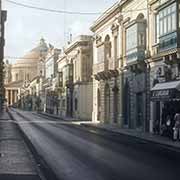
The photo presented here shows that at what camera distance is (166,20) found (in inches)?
1278

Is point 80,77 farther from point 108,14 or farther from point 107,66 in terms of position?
point 108,14

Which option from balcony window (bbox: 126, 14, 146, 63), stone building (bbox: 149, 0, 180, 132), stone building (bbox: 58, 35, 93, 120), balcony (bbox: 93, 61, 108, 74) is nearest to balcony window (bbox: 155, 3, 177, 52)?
stone building (bbox: 149, 0, 180, 132)

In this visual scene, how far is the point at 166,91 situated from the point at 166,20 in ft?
14.8

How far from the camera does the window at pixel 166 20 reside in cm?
3120

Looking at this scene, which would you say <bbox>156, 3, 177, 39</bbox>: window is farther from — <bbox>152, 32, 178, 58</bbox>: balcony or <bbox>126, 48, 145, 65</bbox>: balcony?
<bbox>126, 48, 145, 65</bbox>: balcony

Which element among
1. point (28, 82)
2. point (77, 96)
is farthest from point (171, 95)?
point (28, 82)

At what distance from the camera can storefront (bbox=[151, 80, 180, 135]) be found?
99.1 ft

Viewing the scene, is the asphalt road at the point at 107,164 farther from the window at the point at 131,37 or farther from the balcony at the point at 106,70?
the balcony at the point at 106,70

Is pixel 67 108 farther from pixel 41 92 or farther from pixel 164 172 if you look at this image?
pixel 164 172

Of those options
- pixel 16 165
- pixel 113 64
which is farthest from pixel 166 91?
pixel 16 165

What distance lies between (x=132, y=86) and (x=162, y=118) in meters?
9.48

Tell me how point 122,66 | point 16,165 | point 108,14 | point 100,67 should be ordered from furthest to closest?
point 100,67, point 108,14, point 122,66, point 16,165

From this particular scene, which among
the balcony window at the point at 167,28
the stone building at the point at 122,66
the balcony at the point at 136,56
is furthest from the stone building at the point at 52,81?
the balcony window at the point at 167,28

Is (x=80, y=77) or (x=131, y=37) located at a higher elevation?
(x=131, y=37)
